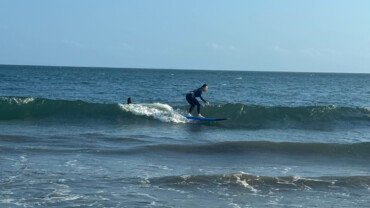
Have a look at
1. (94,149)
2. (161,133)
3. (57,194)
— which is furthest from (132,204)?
(161,133)

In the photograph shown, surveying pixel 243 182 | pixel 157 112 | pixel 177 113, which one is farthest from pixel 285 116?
pixel 243 182

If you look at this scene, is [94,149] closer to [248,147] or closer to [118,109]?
[248,147]

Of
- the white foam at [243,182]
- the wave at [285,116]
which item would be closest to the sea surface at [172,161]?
the white foam at [243,182]

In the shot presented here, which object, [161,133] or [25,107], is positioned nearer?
[161,133]

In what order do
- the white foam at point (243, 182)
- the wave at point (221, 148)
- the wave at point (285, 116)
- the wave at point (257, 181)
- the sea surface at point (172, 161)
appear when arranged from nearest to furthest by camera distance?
the sea surface at point (172, 161)
the white foam at point (243, 182)
the wave at point (257, 181)
the wave at point (221, 148)
the wave at point (285, 116)

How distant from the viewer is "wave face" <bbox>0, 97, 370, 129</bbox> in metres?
26.1

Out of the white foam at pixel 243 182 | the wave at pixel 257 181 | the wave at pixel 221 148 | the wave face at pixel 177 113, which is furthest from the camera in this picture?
the wave face at pixel 177 113

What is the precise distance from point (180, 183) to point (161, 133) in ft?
30.7

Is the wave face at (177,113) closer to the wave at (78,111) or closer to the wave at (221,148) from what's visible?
the wave at (78,111)

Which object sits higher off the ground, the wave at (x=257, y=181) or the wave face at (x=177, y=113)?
the wave face at (x=177, y=113)

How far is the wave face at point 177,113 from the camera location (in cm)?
2609

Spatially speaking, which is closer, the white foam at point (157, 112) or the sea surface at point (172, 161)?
the sea surface at point (172, 161)

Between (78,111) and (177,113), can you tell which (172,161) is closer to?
(177,113)

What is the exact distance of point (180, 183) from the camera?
1161cm
